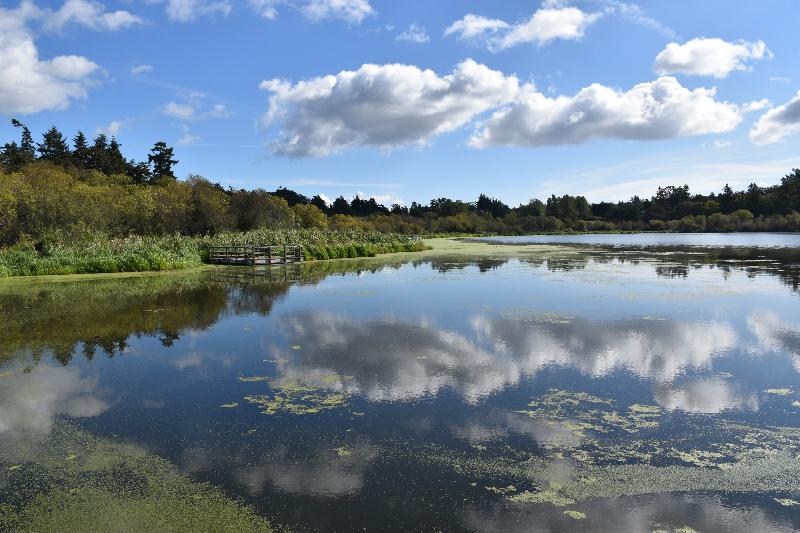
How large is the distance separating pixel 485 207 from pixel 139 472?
189 metres

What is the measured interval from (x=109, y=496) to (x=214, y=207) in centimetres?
5677

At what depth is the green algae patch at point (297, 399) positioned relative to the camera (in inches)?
308

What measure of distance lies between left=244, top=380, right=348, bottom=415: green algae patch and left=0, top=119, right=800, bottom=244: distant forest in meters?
31.8

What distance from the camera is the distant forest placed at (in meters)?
40.2

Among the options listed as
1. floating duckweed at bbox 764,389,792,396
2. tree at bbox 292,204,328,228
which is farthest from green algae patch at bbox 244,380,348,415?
tree at bbox 292,204,328,228

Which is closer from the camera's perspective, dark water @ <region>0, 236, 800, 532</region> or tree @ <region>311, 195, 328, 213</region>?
dark water @ <region>0, 236, 800, 532</region>

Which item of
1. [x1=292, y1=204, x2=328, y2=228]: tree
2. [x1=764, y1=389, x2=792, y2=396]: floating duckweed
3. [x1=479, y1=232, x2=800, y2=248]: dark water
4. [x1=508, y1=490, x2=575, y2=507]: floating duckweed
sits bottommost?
[x1=508, y1=490, x2=575, y2=507]: floating duckweed

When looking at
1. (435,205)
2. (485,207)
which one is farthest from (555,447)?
(485,207)

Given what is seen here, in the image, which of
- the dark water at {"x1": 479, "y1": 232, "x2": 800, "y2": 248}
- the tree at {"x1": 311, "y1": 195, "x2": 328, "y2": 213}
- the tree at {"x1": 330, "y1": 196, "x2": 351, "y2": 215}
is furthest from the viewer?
the tree at {"x1": 330, "y1": 196, "x2": 351, "y2": 215}

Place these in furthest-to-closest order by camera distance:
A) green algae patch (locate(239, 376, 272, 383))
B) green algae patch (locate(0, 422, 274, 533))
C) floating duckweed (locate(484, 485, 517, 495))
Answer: green algae patch (locate(239, 376, 272, 383)) → floating duckweed (locate(484, 485, 517, 495)) → green algae patch (locate(0, 422, 274, 533))

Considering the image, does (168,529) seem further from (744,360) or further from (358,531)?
(744,360)

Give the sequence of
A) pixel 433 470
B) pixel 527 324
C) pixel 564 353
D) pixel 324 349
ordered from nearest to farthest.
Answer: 1. pixel 433 470
2. pixel 564 353
3. pixel 324 349
4. pixel 527 324

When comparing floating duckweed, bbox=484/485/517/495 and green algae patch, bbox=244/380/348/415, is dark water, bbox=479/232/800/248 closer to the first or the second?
green algae patch, bbox=244/380/348/415

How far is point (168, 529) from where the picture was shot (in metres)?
4.83
